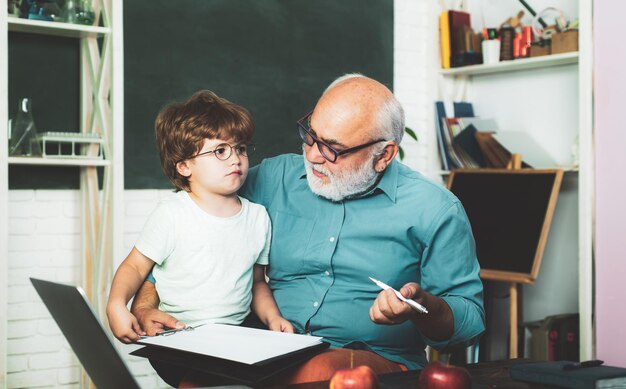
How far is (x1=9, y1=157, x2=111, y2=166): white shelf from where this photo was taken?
3.36m

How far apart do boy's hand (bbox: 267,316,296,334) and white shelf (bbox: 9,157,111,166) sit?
62.0 inches

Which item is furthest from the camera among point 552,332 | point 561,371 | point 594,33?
point 552,332

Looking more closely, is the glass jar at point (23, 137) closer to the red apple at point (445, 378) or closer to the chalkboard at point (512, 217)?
the chalkboard at point (512, 217)

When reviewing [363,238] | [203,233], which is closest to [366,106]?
[363,238]

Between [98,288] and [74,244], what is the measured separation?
0.33m

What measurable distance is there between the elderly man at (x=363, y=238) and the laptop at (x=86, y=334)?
1.78ft

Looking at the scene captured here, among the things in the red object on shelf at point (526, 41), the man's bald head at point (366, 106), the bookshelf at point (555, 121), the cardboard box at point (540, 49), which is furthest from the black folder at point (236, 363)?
the red object on shelf at point (526, 41)

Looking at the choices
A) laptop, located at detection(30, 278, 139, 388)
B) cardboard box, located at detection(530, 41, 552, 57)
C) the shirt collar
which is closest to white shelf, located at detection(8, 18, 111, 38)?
the shirt collar

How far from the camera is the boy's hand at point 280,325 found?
2.21m

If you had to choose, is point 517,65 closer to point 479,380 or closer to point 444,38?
point 444,38

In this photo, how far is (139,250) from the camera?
2250mm

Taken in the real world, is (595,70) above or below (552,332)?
above

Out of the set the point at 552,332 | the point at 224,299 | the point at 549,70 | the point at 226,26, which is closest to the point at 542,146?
the point at 549,70

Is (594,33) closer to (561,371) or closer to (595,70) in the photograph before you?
(595,70)
